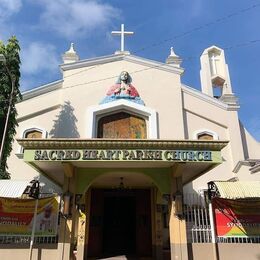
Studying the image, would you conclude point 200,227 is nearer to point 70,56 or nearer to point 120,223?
point 120,223

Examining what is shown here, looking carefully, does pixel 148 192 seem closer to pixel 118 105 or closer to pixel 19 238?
pixel 118 105

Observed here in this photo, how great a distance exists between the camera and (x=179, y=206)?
10.5 m

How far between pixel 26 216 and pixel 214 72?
1516 centimetres

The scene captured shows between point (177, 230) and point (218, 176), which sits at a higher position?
point (218, 176)

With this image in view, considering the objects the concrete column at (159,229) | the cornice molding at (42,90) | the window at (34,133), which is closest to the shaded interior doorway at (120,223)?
the concrete column at (159,229)

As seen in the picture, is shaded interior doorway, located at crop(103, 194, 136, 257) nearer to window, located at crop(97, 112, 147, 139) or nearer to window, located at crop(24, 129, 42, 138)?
window, located at crop(97, 112, 147, 139)

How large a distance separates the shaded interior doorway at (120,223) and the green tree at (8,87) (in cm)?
424

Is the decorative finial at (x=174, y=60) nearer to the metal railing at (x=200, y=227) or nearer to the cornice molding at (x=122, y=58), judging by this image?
the cornice molding at (x=122, y=58)

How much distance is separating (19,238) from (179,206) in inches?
209

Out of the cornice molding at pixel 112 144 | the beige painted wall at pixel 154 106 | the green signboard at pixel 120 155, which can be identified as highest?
the beige painted wall at pixel 154 106

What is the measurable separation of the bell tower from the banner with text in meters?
12.6

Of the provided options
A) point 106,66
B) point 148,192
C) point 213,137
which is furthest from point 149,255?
point 106,66

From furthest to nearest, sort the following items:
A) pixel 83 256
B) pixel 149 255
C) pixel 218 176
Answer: pixel 218 176
pixel 149 255
pixel 83 256

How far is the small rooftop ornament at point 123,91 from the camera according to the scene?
54.9 ft
